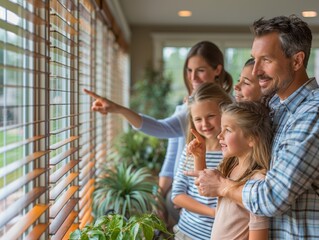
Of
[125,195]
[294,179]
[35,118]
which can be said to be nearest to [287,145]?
[294,179]

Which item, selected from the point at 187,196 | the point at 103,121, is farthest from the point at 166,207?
the point at 103,121

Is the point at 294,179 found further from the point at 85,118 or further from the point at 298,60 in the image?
the point at 85,118

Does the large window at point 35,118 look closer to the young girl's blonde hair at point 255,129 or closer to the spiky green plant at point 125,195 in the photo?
the spiky green plant at point 125,195

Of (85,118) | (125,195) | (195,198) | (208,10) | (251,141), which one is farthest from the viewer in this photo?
(208,10)

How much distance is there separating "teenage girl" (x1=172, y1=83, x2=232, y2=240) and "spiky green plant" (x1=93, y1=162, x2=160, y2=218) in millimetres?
575

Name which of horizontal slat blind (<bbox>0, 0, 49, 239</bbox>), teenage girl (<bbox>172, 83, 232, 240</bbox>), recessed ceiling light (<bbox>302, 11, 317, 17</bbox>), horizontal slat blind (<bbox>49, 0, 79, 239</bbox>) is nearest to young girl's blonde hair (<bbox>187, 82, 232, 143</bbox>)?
teenage girl (<bbox>172, 83, 232, 240</bbox>)

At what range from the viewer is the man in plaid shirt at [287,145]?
1.30m

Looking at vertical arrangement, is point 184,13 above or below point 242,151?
above

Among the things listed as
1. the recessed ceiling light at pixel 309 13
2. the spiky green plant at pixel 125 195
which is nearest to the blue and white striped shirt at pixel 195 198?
the spiky green plant at pixel 125 195

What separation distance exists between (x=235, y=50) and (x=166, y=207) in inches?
197

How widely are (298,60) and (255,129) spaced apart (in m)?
0.26

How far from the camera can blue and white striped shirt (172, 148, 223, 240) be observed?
1896mm

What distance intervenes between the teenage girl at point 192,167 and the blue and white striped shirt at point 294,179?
0.46 m

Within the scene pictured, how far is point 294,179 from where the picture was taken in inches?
50.7
